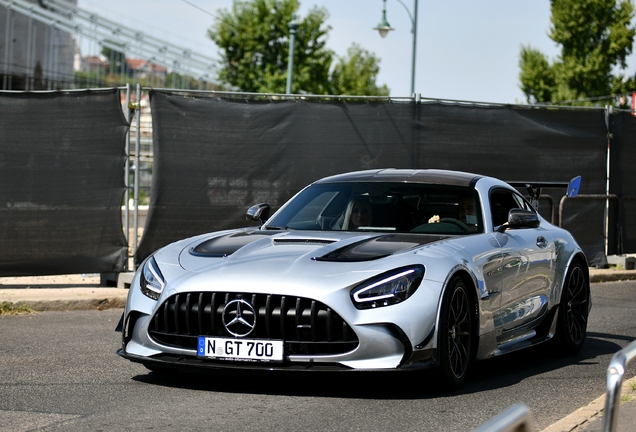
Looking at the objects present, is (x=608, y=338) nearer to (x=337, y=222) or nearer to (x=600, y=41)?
(x=337, y=222)

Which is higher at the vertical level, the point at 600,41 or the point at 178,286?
the point at 600,41

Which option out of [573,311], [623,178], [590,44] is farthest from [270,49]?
[573,311]

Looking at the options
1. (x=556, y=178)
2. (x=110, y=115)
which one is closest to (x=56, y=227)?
(x=110, y=115)

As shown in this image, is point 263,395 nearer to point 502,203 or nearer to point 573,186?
point 502,203

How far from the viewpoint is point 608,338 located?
29.6ft

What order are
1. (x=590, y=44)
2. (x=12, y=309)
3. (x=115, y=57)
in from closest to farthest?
(x=12, y=309), (x=590, y=44), (x=115, y=57)

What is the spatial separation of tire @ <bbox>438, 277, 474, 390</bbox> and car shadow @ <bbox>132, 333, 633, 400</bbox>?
0.08 metres

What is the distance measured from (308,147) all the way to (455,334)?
6.39 meters

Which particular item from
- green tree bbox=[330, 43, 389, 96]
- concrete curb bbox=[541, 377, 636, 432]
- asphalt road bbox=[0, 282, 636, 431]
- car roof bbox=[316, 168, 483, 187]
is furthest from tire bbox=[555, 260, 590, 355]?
green tree bbox=[330, 43, 389, 96]

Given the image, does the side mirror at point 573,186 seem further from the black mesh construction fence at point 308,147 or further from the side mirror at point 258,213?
the side mirror at point 258,213

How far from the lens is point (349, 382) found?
649cm

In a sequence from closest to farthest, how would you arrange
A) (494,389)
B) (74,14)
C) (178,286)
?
(178,286) < (494,389) < (74,14)

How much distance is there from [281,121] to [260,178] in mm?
725

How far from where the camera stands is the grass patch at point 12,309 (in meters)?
10.0
